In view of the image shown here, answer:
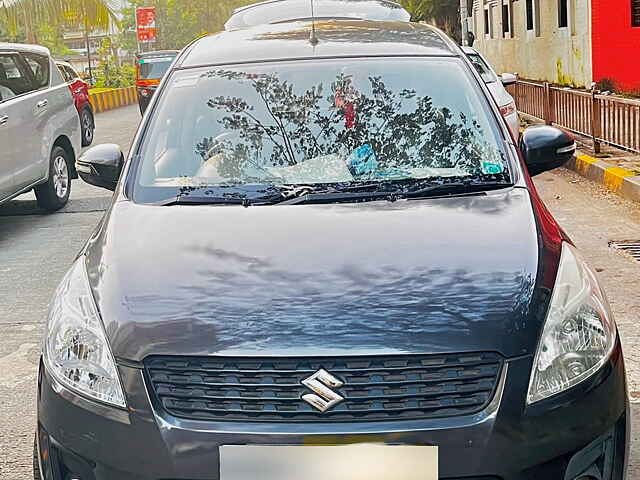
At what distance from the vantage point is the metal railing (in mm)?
9828

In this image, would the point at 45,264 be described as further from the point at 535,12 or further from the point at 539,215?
the point at 535,12

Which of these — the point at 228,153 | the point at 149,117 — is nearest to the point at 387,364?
the point at 228,153

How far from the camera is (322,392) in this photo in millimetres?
2428

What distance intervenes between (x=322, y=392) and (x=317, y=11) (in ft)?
28.8

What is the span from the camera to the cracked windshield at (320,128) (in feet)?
11.8

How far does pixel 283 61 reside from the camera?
13.3ft

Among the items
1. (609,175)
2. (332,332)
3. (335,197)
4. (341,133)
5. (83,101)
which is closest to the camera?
(332,332)

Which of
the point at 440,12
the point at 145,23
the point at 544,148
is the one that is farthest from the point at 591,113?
the point at 145,23

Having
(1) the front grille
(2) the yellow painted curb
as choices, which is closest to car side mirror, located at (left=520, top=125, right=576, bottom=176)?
(1) the front grille

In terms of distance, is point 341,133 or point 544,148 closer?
point 341,133

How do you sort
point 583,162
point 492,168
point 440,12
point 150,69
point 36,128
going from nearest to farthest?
point 492,168 < point 36,128 < point 583,162 < point 150,69 < point 440,12

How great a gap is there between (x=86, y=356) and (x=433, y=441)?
3.15 ft

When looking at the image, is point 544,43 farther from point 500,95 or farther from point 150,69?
point 500,95

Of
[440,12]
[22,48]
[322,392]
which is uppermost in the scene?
[440,12]
